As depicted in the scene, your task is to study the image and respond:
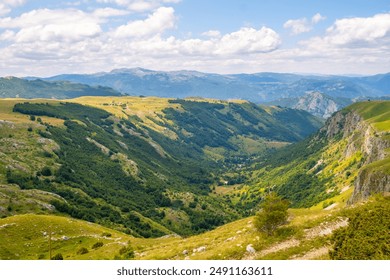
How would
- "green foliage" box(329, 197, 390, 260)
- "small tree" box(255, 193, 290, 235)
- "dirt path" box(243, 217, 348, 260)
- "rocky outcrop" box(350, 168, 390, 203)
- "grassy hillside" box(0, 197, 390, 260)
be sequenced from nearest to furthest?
"green foliage" box(329, 197, 390, 260)
"grassy hillside" box(0, 197, 390, 260)
"dirt path" box(243, 217, 348, 260)
"small tree" box(255, 193, 290, 235)
"rocky outcrop" box(350, 168, 390, 203)

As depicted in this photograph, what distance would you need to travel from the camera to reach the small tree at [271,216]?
5134 centimetres

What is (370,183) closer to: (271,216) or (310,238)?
(271,216)

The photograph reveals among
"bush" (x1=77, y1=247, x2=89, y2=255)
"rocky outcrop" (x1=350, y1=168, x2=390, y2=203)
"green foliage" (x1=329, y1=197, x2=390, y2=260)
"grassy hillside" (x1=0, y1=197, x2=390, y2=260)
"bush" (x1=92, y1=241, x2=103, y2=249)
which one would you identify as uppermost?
"green foliage" (x1=329, y1=197, x2=390, y2=260)

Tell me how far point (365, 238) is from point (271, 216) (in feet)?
51.7

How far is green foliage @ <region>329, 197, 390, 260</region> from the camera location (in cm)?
3538

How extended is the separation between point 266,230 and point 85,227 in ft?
261

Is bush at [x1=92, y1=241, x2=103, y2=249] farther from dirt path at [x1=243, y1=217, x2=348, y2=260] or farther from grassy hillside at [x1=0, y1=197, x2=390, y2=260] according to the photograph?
dirt path at [x1=243, y1=217, x2=348, y2=260]

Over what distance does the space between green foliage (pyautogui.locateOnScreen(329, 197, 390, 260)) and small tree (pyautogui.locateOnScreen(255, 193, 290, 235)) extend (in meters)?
10.3

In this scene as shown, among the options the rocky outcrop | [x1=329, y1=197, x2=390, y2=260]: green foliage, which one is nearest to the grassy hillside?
[x1=329, y1=197, x2=390, y2=260]: green foliage

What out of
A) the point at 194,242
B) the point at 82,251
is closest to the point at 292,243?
the point at 194,242

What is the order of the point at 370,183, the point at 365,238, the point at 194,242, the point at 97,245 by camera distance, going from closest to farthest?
the point at 365,238, the point at 194,242, the point at 97,245, the point at 370,183

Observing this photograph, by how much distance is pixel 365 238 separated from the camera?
122 ft

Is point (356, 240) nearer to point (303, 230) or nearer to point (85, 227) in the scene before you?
point (303, 230)

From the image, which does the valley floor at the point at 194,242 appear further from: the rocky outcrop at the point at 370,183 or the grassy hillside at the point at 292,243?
the rocky outcrop at the point at 370,183
